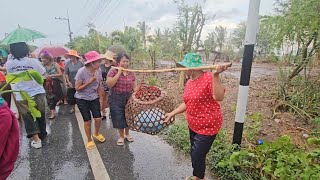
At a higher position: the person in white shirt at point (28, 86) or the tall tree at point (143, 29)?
the tall tree at point (143, 29)

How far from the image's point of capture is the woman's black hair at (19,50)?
164 inches

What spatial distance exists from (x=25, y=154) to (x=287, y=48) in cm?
545

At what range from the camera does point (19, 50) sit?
421cm

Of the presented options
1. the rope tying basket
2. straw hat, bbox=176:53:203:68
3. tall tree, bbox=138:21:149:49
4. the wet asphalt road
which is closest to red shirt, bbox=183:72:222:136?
straw hat, bbox=176:53:203:68

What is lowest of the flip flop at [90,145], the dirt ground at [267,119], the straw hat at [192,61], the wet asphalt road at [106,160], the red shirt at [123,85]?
the wet asphalt road at [106,160]

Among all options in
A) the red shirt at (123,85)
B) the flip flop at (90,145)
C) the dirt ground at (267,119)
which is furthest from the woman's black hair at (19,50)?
the dirt ground at (267,119)

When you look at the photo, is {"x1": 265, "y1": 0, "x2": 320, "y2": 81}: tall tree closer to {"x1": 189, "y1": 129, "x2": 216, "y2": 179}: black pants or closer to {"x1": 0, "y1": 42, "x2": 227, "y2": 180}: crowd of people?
{"x1": 0, "y1": 42, "x2": 227, "y2": 180}: crowd of people

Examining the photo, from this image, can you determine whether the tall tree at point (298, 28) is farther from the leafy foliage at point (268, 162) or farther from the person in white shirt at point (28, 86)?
the person in white shirt at point (28, 86)

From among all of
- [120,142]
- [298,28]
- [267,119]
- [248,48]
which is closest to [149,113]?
[248,48]

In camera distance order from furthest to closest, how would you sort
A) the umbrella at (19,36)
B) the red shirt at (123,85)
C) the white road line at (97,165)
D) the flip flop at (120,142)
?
the flip flop at (120,142), the red shirt at (123,85), the umbrella at (19,36), the white road line at (97,165)

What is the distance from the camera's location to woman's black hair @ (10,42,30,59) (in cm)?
416

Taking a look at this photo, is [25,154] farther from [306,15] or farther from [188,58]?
[306,15]

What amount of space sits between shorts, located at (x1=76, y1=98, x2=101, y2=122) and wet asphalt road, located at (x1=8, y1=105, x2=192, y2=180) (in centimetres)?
56

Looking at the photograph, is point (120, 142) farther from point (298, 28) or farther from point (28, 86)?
point (298, 28)
